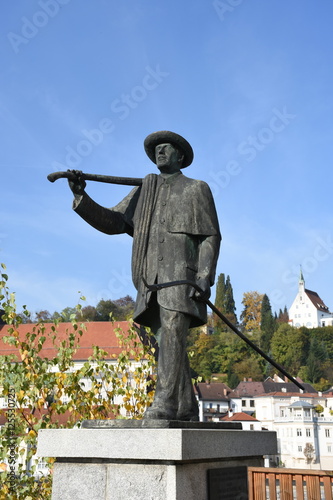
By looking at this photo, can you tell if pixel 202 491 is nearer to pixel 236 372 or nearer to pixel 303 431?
pixel 303 431

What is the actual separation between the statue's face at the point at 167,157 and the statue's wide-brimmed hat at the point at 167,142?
0.16ft

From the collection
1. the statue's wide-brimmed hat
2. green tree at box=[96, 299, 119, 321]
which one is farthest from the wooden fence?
green tree at box=[96, 299, 119, 321]

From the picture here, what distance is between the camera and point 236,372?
288ft

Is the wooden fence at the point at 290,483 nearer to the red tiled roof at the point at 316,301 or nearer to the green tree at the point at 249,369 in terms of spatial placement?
the green tree at the point at 249,369

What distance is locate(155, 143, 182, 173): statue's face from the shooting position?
4941mm

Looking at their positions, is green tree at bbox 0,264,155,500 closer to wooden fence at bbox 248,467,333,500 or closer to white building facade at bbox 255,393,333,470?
wooden fence at bbox 248,467,333,500

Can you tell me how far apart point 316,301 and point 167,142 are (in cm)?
12830

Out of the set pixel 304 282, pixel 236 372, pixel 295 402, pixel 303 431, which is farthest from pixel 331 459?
pixel 304 282

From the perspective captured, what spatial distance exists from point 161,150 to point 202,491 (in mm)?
3006

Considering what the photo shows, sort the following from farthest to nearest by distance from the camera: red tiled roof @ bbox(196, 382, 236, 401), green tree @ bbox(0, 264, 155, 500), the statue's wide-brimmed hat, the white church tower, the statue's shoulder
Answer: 1. the white church tower
2. red tiled roof @ bbox(196, 382, 236, 401)
3. green tree @ bbox(0, 264, 155, 500)
4. the statue's wide-brimmed hat
5. the statue's shoulder

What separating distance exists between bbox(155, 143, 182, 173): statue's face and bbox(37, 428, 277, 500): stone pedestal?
2.47 metres

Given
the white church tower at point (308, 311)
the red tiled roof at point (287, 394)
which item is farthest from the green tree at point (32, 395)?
the white church tower at point (308, 311)

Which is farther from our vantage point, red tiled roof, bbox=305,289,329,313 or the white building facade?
red tiled roof, bbox=305,289,329,313

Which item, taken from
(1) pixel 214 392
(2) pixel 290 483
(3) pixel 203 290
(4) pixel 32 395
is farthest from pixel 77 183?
(1) pixel 214 392
